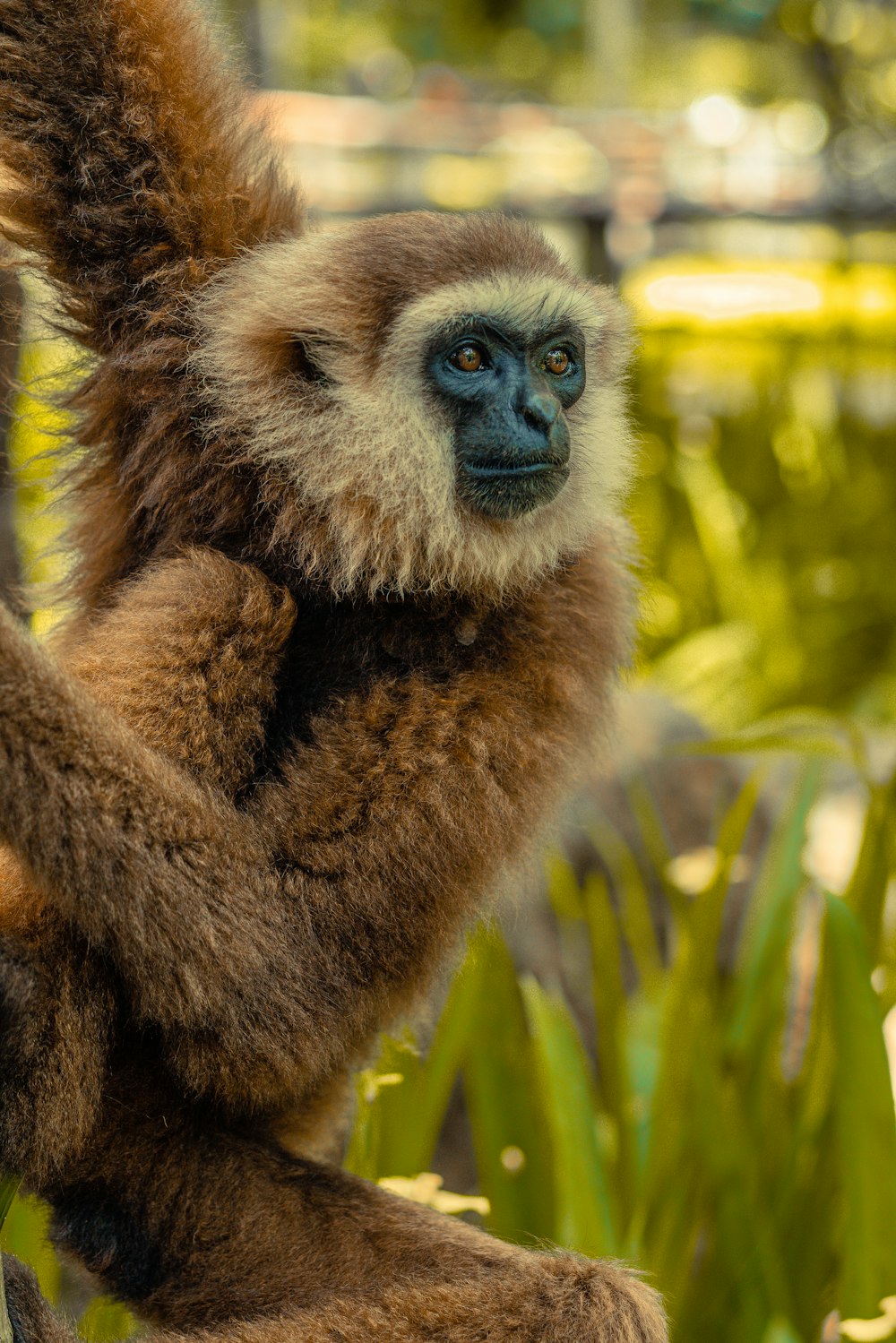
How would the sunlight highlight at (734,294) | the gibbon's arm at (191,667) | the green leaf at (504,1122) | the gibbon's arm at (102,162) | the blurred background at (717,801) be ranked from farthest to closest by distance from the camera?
the sunlight highlight at (734,294), the green leaf at (504,1122), the blurred background at (717,801), the gibbon's arm at (102,162), the gibbon's arm at (191,667)

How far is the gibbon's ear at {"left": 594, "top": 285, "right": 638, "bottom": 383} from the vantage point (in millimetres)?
3234

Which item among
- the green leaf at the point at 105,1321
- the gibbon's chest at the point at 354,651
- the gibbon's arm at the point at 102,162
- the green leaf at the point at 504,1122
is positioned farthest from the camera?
the green leaf at the point at 504,1122

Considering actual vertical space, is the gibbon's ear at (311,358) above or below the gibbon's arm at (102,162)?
below

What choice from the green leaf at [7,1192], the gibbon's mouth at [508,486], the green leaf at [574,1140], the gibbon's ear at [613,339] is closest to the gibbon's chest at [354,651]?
the gibbon's mouth at [508,486]

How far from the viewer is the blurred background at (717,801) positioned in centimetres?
328

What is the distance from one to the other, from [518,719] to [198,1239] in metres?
1.06

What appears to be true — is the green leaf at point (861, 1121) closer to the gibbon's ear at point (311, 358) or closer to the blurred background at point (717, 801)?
the blurred background at point (717, 801)

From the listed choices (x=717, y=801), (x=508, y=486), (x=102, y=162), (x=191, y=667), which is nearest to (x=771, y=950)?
(x=508, y=486)

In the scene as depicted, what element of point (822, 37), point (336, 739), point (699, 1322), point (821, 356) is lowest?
point (699, 1322)

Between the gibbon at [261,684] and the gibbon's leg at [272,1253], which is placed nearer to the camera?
the gibbon at [261,684]

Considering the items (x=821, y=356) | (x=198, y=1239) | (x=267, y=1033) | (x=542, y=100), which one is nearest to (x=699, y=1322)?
(x=198, y=1239)

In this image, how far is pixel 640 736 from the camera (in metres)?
6.33

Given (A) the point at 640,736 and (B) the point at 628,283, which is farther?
(B) the point at 628,283

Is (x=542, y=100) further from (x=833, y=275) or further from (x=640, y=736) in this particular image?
(x=640, y=736)
